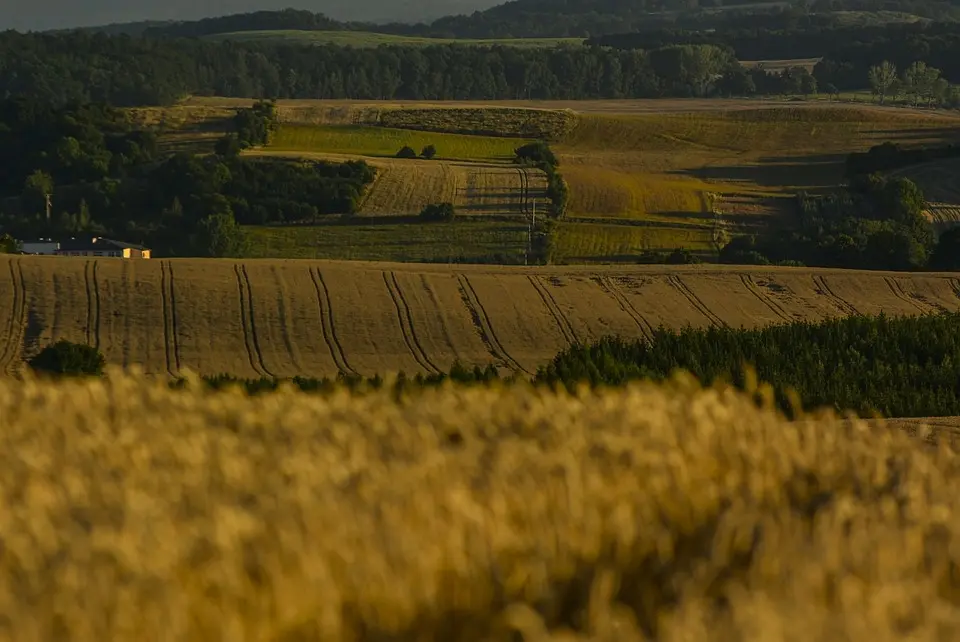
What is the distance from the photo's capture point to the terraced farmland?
4534 cm

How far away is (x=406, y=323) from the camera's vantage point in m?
48.5

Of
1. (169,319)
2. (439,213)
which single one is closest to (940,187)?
(439,213)

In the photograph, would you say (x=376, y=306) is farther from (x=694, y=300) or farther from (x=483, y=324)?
(x=694, y=300)

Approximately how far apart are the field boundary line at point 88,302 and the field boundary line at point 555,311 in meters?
14.6

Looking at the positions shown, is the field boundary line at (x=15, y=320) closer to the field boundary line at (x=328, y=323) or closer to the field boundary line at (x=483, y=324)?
the field boundary line at (x=328, y=323)

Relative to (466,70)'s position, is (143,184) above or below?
below

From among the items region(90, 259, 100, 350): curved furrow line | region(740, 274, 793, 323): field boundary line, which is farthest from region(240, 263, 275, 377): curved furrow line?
region(740, 274, 793, 323): field boundary line

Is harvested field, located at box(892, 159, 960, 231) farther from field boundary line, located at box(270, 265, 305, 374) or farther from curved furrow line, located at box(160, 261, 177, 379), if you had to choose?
curved furrow line, located at box(160, 261, 177, 379)

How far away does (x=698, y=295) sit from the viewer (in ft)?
174

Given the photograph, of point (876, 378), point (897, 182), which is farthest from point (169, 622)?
point (897, 182)

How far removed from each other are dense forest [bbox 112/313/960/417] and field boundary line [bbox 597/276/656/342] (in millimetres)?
20908

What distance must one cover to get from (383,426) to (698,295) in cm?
4597

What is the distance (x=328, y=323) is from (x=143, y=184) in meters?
54.0

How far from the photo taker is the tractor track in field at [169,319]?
4366cm
